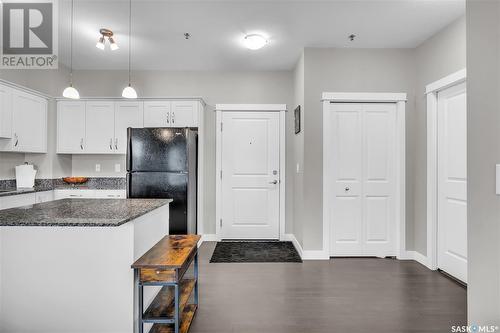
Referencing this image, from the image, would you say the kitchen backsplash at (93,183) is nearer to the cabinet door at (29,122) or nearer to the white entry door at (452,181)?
the cabinet door at (29,122)

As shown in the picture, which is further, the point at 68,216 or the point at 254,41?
the point at 254,41

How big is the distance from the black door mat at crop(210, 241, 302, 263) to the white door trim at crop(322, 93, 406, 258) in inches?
21.5

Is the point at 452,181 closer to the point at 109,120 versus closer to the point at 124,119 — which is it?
the point at 124,119

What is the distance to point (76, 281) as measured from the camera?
67.4 inches

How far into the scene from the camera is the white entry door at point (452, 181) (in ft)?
9.60

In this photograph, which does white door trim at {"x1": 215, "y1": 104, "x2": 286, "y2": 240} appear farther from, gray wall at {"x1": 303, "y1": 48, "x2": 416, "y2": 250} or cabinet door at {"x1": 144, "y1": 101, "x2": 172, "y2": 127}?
gray wall at {"x1": 303, "y1": 48, "x2": 416, "y2": 250}

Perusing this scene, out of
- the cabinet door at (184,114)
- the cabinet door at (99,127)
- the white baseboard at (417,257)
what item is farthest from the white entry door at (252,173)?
the white baseboard at (417,257)

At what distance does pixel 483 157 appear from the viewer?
1.25 m

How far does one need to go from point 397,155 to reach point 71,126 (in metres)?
4.59

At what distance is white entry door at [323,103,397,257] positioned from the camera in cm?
371

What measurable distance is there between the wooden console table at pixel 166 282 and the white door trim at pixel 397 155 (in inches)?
77.5

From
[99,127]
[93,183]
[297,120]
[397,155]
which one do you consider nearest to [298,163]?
[297,120]

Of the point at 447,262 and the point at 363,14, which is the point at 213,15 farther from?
the point at 447,262

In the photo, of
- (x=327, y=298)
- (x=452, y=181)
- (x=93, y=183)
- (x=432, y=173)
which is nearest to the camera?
(x=327, y=298)
